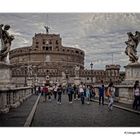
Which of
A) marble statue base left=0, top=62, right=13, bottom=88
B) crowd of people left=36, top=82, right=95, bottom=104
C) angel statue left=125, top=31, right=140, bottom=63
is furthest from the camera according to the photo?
crowd of people left=36, top=82, right=95, bottom=104

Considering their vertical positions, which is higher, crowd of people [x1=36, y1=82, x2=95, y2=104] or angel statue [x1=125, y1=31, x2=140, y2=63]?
angel statue [x1=125, y1=31, x2=140, y2=63]

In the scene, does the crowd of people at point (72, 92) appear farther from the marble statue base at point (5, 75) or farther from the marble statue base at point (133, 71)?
the marble statue base at point (5, 75)

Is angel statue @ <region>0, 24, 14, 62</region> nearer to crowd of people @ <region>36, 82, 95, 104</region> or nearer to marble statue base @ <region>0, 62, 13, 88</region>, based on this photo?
marble statue base @ <region>0, 62, 13, 88</region>

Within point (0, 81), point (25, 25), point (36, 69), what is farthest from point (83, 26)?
point (36, 69)

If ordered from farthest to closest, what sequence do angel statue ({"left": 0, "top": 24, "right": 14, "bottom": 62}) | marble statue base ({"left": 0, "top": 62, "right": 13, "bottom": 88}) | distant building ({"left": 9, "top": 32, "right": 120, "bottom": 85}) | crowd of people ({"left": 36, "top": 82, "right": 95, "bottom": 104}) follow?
distant building ({"left": 9, "top": 32, "right": 120, "bottom": 85})
crowd of people ({"left": 36, "top": 82, "right": 95, "bottom": 104})
angel statue ({"left": 0, "top": 24, "right": 14, "bottom": 62})
marble statue base ({"left": 0, "top": 62, "right": 13, "bottom": 88})

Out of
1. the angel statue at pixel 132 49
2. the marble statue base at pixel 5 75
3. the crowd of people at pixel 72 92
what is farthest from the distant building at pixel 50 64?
the marble statue base at pixel 5 75

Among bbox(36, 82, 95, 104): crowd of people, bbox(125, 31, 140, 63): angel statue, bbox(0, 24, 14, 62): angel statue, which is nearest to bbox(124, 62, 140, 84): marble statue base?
bbox(125, 31, 140, 63): angel statue

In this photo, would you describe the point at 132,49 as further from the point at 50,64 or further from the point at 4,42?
the point at 50,64

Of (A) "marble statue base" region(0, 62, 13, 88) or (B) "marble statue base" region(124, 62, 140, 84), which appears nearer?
(A) "marble statue base" region(0, 62, 13, 88)

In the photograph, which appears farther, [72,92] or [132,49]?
[72,92]

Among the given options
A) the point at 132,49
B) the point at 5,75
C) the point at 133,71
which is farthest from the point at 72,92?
the point at 5,75

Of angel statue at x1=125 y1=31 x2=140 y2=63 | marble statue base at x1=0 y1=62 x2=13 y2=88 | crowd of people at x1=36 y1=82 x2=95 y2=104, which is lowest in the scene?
crowd of people at x1=36 y1=82 x2=95 y2=104

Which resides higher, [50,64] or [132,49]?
[50,64]

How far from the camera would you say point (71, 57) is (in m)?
54.9
